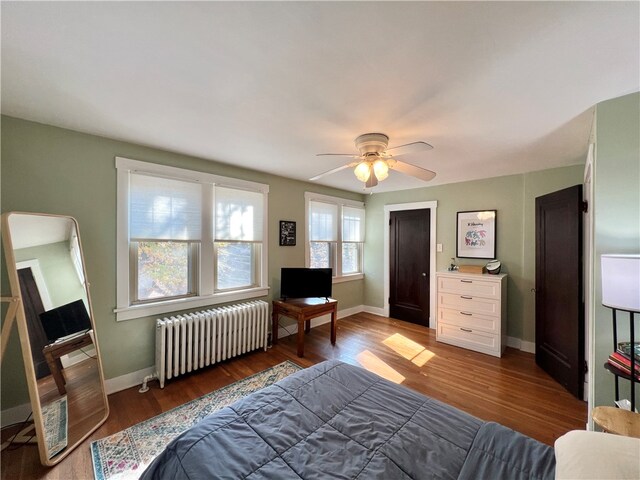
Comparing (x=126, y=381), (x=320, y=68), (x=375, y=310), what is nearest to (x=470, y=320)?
Answer: (x=375, y=310)

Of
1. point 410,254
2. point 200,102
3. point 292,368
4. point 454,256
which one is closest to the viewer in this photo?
point 200,102

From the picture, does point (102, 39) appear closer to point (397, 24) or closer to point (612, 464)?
point (397, 24)

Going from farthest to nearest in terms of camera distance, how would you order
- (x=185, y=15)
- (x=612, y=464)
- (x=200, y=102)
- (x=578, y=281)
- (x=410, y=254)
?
(x=410, y=254) < (x=578, y=281) < (x=200, y=102) < (x=185, y=15) < (x=612, y=464)

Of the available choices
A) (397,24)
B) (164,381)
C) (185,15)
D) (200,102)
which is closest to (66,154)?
(200,102)

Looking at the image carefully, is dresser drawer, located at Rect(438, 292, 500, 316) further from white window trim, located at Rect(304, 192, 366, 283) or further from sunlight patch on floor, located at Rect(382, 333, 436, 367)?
white window trim, located at Rect(304, 192, 366, 283)

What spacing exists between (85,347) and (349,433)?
2366 mm

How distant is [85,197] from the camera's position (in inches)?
90.4

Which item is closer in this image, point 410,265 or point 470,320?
point 470,320

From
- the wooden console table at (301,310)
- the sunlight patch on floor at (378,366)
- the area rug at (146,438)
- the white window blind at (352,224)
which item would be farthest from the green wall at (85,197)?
the white window blind at (352,224)

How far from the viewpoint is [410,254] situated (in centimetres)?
468

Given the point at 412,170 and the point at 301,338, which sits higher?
the point at 412,170

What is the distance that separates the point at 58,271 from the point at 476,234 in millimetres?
4961

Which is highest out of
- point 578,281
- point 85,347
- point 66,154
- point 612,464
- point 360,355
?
point 66,154

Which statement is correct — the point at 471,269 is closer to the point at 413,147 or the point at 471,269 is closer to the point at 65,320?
the point at 413,147
